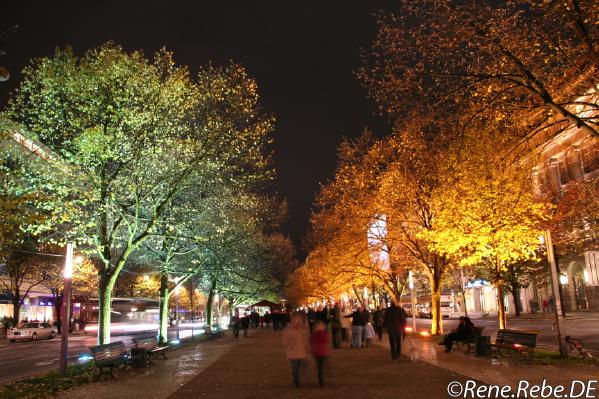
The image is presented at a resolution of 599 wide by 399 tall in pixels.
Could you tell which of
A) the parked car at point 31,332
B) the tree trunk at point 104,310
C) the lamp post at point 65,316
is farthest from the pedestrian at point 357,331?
the parked car at point 31,332

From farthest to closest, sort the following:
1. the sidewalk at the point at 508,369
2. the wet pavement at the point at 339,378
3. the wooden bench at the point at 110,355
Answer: the wooden bench at the point at 110,355 → the sidewalk at the point at 508,369 → the wet pavement at the point at 339,378

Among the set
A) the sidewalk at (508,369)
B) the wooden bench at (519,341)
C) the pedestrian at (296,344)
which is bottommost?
the sidewalk at (508,369)

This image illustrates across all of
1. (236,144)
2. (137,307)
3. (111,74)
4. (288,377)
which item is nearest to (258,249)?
(137,307)

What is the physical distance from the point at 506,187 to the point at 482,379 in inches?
370

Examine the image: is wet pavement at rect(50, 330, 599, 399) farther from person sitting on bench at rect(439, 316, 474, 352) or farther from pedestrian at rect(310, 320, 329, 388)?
person sitting on bench at rect(439, 316, 474, 352)

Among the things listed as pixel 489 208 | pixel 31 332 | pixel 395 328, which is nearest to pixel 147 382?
pixel 395 328

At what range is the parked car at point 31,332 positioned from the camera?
135 feet

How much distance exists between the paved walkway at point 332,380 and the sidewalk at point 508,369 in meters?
0.56

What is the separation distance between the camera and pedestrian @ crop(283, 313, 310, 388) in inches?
454

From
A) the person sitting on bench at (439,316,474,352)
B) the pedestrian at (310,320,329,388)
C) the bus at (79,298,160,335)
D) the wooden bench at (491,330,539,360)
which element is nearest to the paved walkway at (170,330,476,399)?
the pedestrian at (310,320,329,388)

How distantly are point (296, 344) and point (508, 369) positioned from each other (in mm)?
5567

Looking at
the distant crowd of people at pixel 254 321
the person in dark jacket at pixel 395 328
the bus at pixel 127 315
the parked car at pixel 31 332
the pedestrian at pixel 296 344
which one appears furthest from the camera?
the bus at pixel 127 315

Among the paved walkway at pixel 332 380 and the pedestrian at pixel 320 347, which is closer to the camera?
the paved walkway at pixel 332 380

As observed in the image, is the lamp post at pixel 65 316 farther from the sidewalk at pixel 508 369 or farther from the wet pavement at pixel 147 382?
the sidewalk at pixel 508 369
